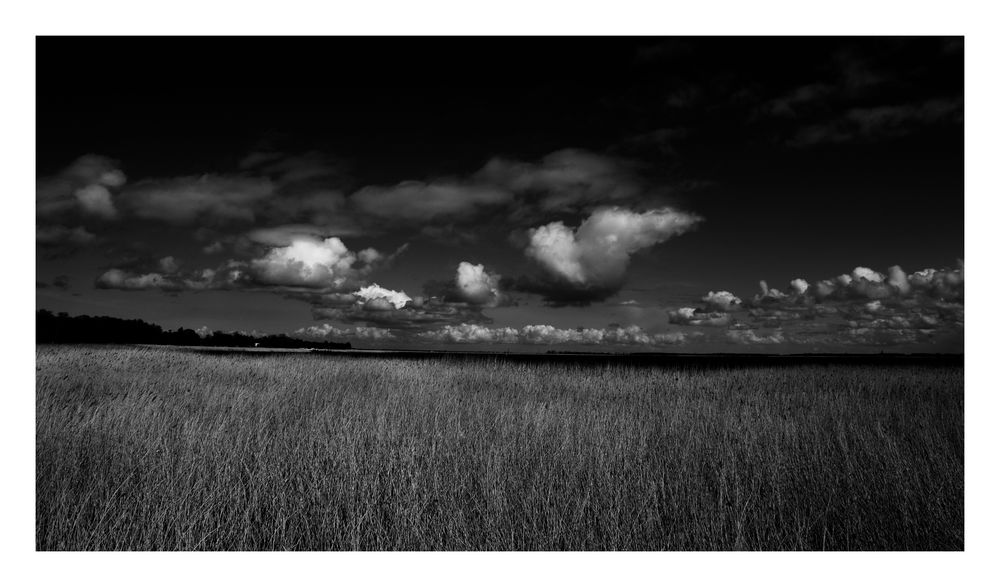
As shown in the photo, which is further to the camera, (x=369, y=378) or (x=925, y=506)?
(x=369, y=378)

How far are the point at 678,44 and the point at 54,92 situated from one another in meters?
6.34

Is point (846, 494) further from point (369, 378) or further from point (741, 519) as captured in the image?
point (369, 378)

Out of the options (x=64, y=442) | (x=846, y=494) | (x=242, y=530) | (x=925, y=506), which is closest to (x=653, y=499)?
(x=846, y=494)

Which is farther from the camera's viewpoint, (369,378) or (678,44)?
(369,378)

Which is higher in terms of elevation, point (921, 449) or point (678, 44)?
point (678, 44)

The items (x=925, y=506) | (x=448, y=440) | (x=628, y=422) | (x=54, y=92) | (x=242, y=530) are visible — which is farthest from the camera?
(x=628, y=422)

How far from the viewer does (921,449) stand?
6.38 metres
